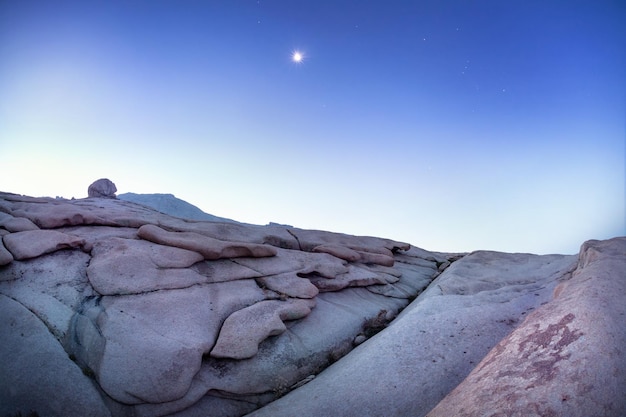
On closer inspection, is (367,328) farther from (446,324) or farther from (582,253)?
(582,253)

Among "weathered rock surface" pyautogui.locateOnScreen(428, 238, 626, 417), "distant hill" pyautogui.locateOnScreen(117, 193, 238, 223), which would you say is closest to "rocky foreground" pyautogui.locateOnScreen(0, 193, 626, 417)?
"weathered rock surface" pyautogui.locateOnScreen(428, 238, 626, 417)

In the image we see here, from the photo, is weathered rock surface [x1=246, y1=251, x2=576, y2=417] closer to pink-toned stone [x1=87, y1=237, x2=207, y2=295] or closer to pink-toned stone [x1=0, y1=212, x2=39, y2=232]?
pink-toned stone [x1=87, y1=237, x2=207, y2=295]

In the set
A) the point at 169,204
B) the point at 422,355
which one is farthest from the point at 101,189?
the point at 169,204

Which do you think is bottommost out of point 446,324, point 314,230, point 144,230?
point 446,324

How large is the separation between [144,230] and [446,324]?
7359 mm

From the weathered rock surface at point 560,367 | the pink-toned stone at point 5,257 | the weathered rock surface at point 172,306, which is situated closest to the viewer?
the weathered rock surface at point 560,367

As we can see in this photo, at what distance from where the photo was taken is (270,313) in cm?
667

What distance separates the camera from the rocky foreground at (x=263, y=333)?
3791 mm

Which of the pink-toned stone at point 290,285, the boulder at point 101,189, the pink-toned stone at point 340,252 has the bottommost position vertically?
the pink-toned stone at point 290,285

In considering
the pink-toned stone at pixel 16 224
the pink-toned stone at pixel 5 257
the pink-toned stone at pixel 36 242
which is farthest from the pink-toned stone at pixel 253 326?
the pink-toned stone at pixel 16 224

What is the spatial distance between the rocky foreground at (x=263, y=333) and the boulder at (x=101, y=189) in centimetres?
1259

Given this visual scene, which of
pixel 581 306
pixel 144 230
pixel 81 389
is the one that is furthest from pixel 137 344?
pixel 581 306

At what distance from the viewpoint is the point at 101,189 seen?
21.2 meters

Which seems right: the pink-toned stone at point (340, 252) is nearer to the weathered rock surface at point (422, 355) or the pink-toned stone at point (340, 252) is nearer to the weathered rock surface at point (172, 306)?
the weathered rock surface at point (172, 306)
